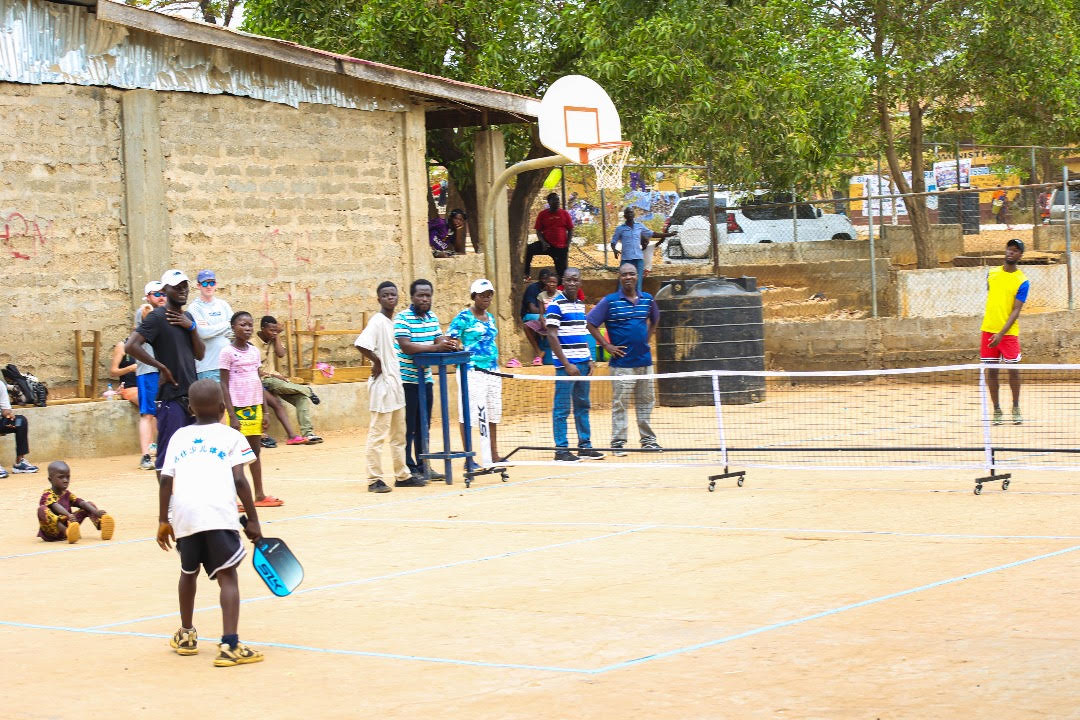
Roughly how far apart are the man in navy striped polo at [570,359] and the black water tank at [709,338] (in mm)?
5373

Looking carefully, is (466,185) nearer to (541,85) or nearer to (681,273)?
(541,85)

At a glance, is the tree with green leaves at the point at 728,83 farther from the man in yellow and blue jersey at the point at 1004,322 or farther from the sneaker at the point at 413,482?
the sneaker at the point at 413,482

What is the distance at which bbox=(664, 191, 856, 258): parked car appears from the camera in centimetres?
3206

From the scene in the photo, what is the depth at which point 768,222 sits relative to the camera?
33.2 metres

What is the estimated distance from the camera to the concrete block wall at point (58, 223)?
16188 mm

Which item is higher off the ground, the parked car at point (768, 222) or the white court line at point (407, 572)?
the parked car at point (768, 222)

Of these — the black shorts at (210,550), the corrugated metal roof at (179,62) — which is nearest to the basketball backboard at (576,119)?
the corrugated metal roof at (179,62)

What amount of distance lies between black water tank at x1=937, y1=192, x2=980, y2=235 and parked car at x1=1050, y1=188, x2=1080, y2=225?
213cm

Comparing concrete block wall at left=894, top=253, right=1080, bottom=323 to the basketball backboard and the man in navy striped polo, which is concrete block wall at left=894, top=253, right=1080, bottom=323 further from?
the man in navy striped polo

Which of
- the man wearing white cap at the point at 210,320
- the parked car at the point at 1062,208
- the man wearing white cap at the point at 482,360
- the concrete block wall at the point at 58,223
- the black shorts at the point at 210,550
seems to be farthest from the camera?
the parked car at the point at 1062,208

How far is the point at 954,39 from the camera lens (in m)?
27.0

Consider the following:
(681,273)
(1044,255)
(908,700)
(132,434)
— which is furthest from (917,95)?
(908,700)

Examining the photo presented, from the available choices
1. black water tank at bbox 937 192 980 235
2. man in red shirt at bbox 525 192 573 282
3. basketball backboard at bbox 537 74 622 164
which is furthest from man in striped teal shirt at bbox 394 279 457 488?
black water tank at bbox 937 192 980 235

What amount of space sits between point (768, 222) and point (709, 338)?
46.3 ft
